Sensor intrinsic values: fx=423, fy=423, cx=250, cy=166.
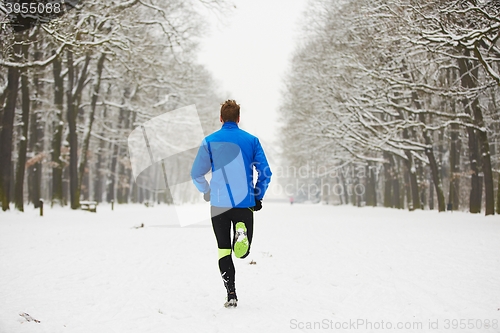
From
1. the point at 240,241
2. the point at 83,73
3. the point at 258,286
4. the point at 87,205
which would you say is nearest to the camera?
the point at 240,241

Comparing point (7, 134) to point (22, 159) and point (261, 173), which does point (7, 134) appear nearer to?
point (22, 159)

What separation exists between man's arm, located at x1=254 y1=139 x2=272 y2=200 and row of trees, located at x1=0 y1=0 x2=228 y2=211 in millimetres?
8898

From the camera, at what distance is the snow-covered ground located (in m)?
4.16

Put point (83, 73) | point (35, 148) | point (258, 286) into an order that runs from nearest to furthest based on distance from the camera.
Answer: point (258, 286) → point (83, 73) → point (35, 148)

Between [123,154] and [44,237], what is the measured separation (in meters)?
26.6

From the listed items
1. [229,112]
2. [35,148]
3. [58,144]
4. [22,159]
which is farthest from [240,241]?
[35,148]

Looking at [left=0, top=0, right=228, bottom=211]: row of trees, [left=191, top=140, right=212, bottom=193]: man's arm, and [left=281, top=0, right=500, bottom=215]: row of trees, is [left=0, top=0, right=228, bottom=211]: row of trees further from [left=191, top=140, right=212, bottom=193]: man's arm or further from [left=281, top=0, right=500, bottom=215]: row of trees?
[left=191, top=140, right=212, bottom=193]: man's arm

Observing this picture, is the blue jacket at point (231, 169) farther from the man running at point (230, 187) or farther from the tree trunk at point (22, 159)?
the tree trunk at point (22, 159)

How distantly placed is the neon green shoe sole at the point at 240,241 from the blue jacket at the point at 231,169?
Result: 230 mm

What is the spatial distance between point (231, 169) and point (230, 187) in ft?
0.65

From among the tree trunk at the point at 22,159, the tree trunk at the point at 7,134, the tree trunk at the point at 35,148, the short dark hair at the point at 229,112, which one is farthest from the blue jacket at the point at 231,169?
the tree trunk at the point at 35,148

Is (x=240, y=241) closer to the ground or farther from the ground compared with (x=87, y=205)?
farther from the ground

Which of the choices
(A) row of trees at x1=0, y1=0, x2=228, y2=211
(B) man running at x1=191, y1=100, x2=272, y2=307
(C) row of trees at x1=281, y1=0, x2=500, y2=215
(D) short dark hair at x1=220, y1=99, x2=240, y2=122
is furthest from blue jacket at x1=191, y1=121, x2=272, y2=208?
(C) row of trees at x1=281, y1=0, x2=500, y2=215

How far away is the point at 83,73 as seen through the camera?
21516 millimetres
